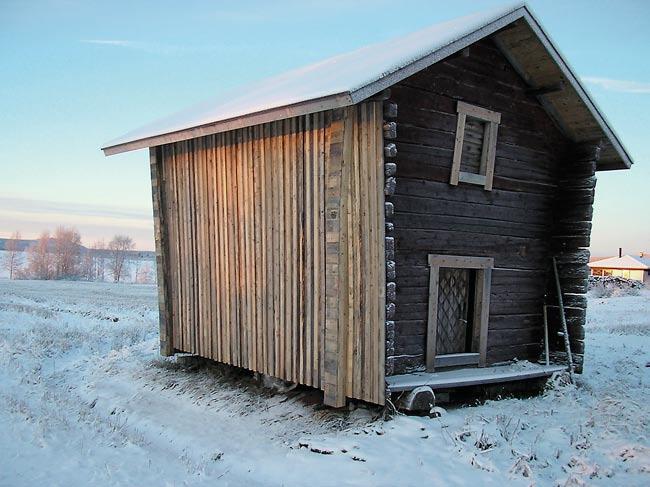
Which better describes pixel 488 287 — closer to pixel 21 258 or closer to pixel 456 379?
pixel 456 379

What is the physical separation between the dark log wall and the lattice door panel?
48cm

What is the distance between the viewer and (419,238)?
324 inches

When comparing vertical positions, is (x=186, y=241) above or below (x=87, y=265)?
above

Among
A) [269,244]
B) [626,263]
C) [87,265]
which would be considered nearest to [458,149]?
[269,244]

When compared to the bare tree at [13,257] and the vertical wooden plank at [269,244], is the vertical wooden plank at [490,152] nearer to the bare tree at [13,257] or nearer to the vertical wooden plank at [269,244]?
the vertical wooden plank at [269,244]

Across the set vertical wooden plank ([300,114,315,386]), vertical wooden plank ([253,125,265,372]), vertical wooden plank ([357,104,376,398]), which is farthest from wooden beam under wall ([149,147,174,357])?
vertical wooden plank ([357,104,376,398])

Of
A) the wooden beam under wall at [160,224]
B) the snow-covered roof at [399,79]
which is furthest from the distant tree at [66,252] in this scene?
the snow-covered roof at [399,79]

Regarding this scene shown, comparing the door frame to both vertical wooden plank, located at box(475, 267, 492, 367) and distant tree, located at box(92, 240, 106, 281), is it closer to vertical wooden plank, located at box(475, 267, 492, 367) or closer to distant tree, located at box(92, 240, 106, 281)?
vertical wooden plank, located at box(475, 267, 492, 367)

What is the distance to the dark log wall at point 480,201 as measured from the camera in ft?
26.4

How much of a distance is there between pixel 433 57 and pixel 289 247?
3.44 meters

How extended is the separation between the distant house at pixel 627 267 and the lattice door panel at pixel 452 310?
5384 cm

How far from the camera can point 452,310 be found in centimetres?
902

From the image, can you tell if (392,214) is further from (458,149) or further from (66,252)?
(66,252)

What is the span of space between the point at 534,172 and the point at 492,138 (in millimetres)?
1447
